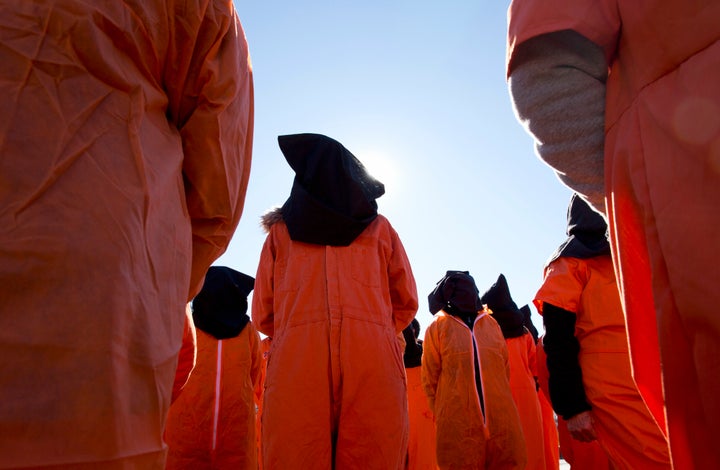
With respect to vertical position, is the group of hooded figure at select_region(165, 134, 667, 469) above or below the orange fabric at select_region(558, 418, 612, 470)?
above

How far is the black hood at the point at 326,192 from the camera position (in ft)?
13.0

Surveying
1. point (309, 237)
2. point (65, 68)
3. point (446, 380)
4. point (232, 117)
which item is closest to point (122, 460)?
point (65, 68)

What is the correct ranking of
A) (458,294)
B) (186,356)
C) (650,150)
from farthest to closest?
1. (458,294)
2. (186,356)
3. (650,150)

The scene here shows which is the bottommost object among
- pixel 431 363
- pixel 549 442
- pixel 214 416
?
pixel 549 442

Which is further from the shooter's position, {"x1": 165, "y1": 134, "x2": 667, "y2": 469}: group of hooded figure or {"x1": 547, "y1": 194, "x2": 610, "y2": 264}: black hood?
{"x1": 547, "y1": 194, "x2": 610, "y2": 264}: black hood

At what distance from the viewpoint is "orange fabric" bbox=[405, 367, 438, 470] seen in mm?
8602

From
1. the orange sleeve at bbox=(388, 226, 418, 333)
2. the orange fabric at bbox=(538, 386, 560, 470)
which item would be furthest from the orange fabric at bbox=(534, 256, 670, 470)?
the orange fabric at bbox=(538, 386, 560, 470)

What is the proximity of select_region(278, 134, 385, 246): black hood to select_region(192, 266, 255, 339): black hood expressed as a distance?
70.0 inches

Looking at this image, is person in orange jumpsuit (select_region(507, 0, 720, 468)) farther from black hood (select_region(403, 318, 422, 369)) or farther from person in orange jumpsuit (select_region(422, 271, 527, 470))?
black hood (select_region(403, 318, 422, 369))

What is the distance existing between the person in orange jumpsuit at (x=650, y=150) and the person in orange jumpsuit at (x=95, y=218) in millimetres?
966

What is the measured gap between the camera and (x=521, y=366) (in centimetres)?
792

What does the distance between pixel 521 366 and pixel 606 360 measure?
465cm

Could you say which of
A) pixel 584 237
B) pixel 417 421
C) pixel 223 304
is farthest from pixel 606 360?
pixel 417 421

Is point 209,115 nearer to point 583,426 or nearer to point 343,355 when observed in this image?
point 343,355
